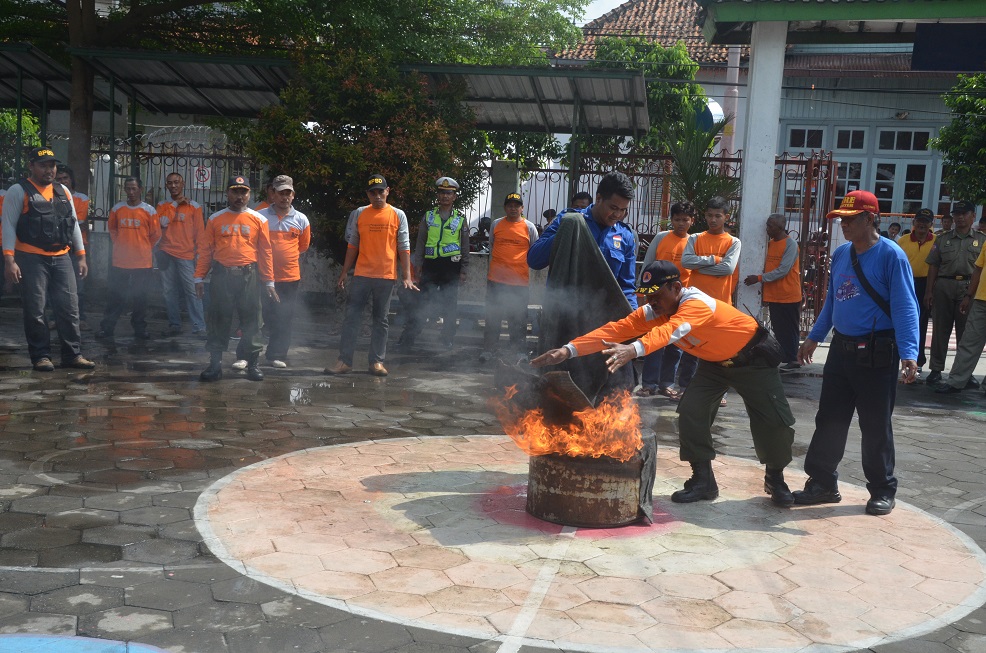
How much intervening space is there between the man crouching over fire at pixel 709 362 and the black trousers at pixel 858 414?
31 centimetres

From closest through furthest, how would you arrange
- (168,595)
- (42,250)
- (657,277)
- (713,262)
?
(168,595) < (657,277) < (713,262) < (42,250)

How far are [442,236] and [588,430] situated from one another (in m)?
6.73

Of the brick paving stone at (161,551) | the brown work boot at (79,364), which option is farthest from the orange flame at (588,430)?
the brown work boot at (79,364)

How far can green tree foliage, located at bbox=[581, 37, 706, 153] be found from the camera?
20.5m

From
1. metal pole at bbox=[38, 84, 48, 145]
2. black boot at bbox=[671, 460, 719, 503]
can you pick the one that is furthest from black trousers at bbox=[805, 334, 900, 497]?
metal pole at bbox=[38, 84, 48, 145]

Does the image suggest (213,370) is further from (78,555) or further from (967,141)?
(967,141)

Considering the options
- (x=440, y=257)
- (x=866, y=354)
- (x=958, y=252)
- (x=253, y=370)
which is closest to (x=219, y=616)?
(x=866, y=354)

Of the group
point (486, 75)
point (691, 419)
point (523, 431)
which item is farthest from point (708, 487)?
point (486, 75)

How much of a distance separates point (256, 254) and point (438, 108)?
4.93 metres

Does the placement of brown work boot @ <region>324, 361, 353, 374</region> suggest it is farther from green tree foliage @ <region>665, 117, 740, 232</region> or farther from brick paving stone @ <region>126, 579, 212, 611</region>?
brick paving stone @ <region>126, 579, 212, 611</region>

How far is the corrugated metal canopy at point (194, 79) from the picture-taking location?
13.5 meters

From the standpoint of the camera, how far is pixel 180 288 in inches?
491

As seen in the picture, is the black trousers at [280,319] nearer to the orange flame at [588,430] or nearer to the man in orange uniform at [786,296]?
the man in orange uniform at [786,296]

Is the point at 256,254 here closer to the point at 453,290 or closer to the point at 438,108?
the point at 453,290
